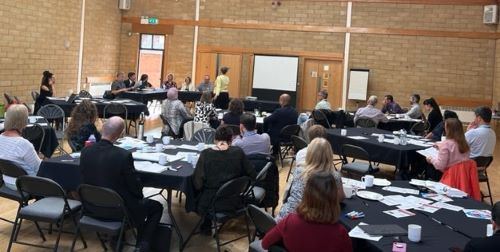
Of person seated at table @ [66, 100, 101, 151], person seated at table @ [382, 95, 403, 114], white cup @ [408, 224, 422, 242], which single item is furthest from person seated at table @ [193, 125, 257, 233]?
person seated at table @ [382, 95, 403, 114]

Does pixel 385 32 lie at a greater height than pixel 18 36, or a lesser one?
greater

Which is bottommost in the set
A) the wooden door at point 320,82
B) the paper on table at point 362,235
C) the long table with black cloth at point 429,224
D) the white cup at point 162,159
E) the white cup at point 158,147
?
the paper on table at point 362,235

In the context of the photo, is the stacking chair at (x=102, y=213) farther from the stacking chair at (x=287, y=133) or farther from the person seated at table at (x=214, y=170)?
the stacking chair at (x=287, y=133)

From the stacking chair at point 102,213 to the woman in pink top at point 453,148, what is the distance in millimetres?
3366

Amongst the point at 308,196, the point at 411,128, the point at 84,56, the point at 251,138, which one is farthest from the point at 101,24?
the point at 308,196

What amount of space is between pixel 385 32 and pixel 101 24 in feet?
28.4

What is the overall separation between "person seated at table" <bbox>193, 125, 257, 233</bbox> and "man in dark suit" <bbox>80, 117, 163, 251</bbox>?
1.72ft

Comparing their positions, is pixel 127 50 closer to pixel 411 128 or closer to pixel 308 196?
pixel 411 128

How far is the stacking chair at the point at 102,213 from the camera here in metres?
3.82

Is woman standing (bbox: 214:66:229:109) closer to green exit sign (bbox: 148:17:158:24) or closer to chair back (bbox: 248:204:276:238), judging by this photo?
green exit sign (bbox: 148:17:158:24)

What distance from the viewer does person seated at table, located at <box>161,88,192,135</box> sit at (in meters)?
9.12

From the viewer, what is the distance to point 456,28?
50.4 ft

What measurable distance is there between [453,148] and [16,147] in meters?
4.31

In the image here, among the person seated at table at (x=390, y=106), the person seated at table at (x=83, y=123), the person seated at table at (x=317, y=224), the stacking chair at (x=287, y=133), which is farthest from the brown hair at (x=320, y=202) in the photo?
the person seated at table at (x=390, y=106)
